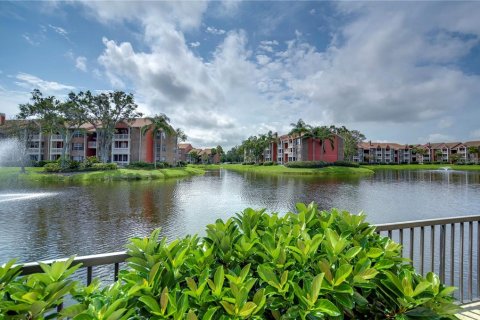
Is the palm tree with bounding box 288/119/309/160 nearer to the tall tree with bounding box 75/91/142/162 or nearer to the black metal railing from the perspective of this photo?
the tall tree with bounding box 75/91/142/162

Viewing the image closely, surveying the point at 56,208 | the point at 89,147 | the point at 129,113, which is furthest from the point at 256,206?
the point at 89,147

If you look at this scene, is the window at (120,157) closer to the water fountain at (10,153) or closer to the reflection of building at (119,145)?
the reflection of building at (119,145)

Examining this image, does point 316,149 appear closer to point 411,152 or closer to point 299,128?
point 299,128

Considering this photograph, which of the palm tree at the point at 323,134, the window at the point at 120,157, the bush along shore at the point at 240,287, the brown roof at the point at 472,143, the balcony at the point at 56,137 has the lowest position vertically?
the bush along shore at the point at 240,287

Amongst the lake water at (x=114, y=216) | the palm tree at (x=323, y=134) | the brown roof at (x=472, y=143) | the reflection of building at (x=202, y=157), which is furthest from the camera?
the reflection of building at (x=202, y=157)

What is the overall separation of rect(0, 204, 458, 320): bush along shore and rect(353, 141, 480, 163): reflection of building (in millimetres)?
116513

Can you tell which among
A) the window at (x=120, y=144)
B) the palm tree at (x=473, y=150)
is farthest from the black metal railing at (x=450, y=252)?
the palm tree at (x=473, y=150)

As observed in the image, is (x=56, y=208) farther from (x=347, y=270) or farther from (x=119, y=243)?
(x=347, y=270)

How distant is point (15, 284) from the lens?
1.72 m

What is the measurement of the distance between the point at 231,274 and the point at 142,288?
64 cm

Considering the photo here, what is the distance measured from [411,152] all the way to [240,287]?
136687mm

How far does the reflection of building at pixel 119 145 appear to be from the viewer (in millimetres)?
57131

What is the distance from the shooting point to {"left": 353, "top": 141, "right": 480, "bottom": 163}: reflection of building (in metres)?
109

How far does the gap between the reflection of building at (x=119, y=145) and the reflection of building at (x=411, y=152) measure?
8245 centimetres
